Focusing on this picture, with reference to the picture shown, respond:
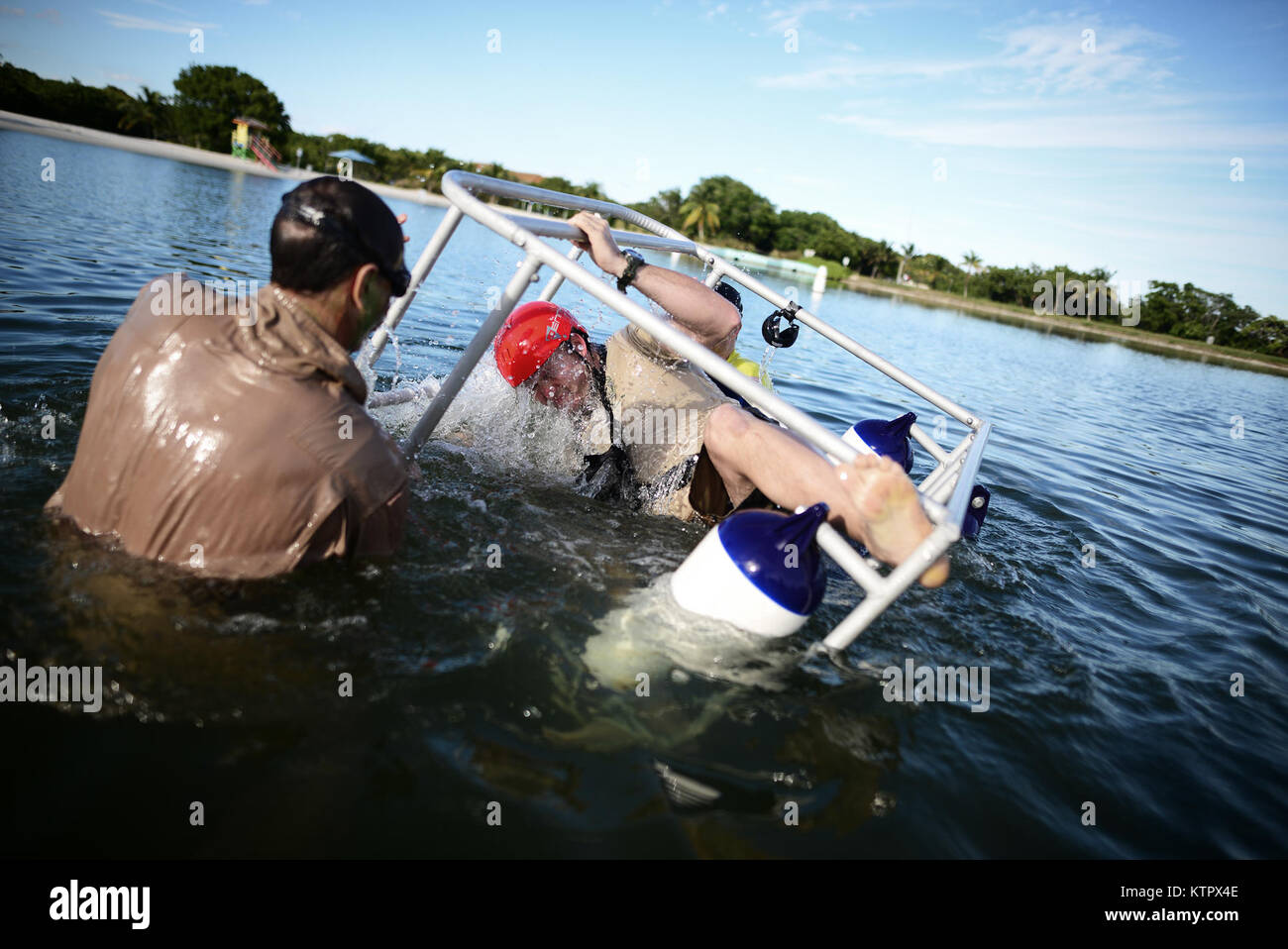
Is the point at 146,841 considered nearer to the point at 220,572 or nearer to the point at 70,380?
the point at 220,572

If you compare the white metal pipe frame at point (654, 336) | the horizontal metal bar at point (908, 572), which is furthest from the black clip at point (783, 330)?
the horizontal metal bar at point (908, 572)

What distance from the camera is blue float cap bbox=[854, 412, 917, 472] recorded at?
4508 millimetres

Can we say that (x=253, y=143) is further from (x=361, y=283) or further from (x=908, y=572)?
(x=908, y=572)

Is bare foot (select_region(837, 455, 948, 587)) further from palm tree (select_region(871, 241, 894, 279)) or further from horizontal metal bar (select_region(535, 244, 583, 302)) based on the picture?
palm tree (select_region(871, 241, 894, 279))

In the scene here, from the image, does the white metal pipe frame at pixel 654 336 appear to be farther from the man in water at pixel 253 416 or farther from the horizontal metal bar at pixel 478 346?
the man in water at pixel 253 416

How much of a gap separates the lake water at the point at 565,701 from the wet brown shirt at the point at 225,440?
0.18 metres

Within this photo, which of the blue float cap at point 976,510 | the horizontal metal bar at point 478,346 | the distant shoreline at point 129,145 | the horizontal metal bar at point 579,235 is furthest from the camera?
the distant shoreline at point 129,145

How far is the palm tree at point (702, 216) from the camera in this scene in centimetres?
9062

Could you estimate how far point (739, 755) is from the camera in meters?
2.46

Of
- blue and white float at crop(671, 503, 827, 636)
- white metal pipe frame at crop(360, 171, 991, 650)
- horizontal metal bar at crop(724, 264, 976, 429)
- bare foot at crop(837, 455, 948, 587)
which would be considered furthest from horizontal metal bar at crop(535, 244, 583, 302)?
bare foot at crop(837, 455, 948, 587)

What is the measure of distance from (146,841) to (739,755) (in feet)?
5.76

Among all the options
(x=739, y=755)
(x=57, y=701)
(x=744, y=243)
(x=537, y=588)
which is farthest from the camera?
(x=744, y=243)

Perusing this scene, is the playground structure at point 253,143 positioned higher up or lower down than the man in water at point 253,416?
higher up
